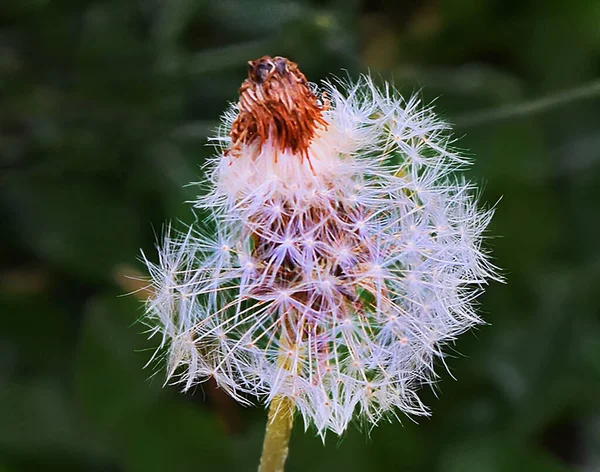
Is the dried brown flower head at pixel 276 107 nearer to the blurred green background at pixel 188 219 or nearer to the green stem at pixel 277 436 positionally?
the green stem at pixel 277 436

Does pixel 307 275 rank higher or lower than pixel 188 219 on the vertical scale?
lower

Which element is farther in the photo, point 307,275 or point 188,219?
point 188,219

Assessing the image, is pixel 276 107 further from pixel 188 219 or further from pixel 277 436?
pixel 188 219

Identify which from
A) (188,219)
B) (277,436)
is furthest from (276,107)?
(188,219)

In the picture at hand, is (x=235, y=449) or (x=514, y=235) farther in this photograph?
(x=514, y=235)

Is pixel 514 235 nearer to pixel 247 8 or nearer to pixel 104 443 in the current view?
pixel 247 8

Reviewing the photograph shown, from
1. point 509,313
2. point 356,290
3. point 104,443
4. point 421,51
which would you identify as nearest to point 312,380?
point 356,290

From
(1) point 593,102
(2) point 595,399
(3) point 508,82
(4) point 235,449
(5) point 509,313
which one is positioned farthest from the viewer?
(1) point 593,102

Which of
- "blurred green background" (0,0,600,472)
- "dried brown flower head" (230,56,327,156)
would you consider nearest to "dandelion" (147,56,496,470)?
"dried brown flower head" (230,56,327,156)
